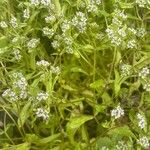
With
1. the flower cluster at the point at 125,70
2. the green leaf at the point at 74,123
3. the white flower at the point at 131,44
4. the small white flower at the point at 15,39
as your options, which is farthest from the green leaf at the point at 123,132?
the small white flower at the point at 15,39

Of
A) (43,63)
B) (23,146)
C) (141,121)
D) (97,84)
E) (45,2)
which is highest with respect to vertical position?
(45,2)

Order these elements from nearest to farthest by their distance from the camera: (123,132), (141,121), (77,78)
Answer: (141,121) → (123,132) → (77,78)

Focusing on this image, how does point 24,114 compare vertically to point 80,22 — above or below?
below

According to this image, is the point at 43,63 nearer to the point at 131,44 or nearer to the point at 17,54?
the point at 17,54

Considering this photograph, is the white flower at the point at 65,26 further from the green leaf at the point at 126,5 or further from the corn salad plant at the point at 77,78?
the green leaf at the point at 126,5

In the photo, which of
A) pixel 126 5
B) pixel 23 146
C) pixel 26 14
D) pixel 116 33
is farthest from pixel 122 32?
pixel 23 146

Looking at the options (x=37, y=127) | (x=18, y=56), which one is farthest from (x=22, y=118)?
(x=18, y=56)

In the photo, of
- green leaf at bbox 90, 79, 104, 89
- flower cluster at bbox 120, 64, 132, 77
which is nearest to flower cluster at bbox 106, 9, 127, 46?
flower cluster at bbox 120, 64, 132, 77

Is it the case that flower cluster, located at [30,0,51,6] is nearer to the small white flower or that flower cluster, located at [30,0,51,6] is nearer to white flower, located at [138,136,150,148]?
the small white flower

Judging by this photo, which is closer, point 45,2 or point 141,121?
point 141,121
